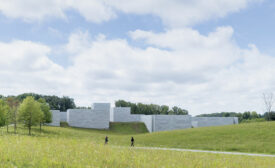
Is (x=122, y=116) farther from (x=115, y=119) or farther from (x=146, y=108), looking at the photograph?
(x=146, y=108)

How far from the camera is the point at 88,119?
89688 millimetres

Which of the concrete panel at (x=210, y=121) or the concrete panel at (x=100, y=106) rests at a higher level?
the concrete panel at (x=100, y=106)

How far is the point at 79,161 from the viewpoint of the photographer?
9.14 meters

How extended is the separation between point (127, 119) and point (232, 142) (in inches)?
2595

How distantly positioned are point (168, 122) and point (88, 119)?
2920 cm

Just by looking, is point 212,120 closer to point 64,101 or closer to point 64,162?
point 64,101

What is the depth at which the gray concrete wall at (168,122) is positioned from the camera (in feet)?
274

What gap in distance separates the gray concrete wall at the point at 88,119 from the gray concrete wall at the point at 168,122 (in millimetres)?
19006

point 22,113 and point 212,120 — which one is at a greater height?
point 22,113

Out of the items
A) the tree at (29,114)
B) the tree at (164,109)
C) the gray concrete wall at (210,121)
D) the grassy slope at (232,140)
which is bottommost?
the gray concrete wall at (210,121)

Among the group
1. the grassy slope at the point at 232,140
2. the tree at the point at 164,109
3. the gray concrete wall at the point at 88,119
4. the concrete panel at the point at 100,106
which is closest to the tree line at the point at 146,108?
the tree at the point at 164,109

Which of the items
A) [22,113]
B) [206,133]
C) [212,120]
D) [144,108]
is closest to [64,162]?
[206,133]

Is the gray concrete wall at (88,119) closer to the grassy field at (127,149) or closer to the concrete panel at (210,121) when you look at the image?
the concrete panel at (210,121)

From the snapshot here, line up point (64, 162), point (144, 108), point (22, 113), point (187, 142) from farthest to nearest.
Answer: point (144, 108) → point (22, 113) → point (187, 142) → point (64, 162)
